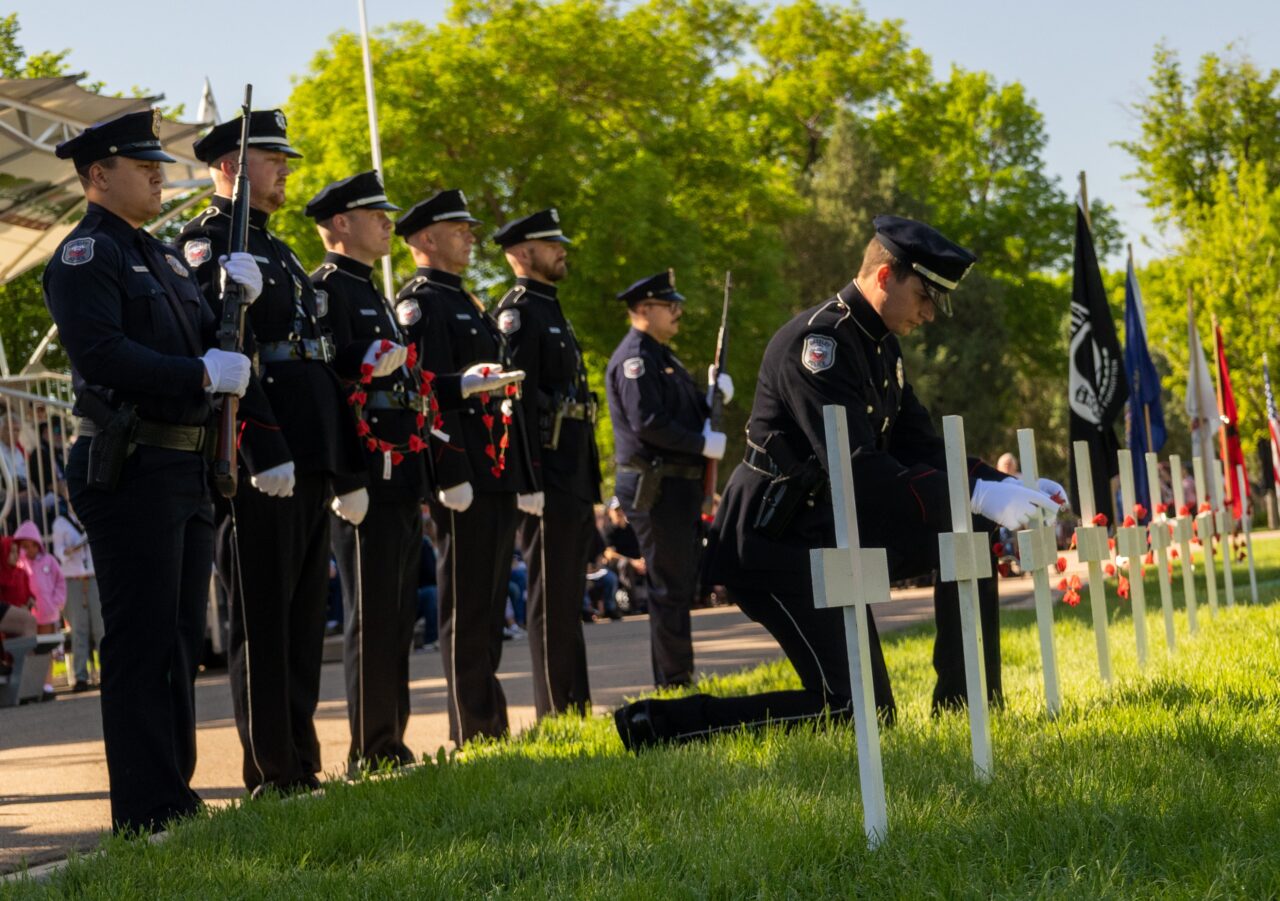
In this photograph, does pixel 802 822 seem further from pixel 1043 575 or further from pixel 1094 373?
pixel 1094 373

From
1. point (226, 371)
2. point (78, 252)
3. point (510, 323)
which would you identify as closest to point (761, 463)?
point (226, 371)

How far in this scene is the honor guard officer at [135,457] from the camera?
597cm

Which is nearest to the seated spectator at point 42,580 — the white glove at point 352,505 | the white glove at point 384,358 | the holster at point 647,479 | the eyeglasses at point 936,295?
the holster at point 647,479

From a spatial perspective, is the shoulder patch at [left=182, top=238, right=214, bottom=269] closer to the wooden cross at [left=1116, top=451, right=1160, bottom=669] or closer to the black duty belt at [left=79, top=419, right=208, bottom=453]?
the black duty belt at [left=79, top=419, right=208, bottom=453]

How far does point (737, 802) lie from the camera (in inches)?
202

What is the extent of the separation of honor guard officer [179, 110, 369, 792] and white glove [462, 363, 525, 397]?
888 mm

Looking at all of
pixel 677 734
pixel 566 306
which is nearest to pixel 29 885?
pixel 677 734

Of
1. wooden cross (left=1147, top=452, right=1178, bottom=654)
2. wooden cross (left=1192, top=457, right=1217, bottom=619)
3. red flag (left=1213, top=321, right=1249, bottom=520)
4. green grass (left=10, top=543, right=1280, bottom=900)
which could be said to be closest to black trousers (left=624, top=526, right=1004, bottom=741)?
green grass (left=10, top=543, right=1280, bottom=900)

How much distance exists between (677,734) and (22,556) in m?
8.08

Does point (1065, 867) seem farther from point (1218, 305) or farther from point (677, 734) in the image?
point (1218, 305)

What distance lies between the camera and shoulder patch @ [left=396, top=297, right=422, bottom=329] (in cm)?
858

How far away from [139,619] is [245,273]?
132cm

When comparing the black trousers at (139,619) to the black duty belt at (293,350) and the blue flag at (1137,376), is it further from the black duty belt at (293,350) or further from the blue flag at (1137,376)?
the blue flag at (1137,376)

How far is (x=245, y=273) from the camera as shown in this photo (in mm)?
6508
